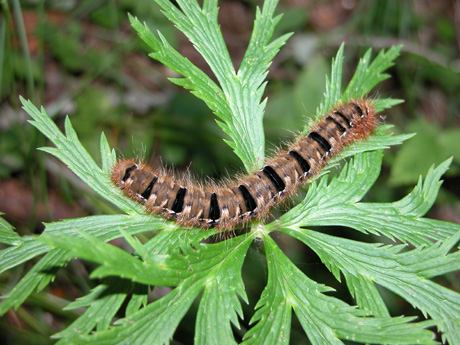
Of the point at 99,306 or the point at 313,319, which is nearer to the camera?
the point at 99,306

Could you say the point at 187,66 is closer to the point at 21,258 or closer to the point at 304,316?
the point at 21,258

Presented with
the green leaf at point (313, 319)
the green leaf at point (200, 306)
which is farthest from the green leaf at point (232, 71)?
the green leaf at point (313, 319)

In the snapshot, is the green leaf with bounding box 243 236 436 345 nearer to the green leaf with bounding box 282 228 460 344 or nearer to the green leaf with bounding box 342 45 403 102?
the green leaf with bounding box 282 228 460 344

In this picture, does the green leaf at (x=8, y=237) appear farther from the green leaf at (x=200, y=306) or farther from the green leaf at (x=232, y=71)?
the green leaf at (x=232, y=71)

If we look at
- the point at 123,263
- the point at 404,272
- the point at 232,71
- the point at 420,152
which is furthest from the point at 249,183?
the point at 420,152

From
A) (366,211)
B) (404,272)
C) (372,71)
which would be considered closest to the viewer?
(404,272)

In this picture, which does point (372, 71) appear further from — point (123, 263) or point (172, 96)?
point (172, 96)

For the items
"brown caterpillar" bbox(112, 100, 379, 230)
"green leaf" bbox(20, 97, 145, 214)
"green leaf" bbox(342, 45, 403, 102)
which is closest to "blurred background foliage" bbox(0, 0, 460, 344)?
"brown caterpillar" bbox(112, 100, 379, 230)
